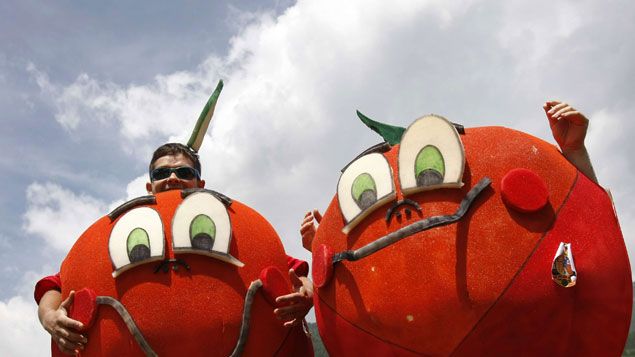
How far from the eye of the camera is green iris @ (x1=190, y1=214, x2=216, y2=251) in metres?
4.39

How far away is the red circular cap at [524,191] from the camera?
361 cm

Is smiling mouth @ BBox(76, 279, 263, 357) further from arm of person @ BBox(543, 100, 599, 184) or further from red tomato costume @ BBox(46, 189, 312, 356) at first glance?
arm of person @ BBox(543, 100, 599, 184)

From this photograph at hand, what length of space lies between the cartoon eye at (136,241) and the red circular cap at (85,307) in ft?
0.67

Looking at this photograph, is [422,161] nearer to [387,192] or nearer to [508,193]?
[387,192]

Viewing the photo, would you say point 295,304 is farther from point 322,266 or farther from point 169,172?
point 169,172

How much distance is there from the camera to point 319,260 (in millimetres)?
4133

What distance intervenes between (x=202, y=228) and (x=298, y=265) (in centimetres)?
109

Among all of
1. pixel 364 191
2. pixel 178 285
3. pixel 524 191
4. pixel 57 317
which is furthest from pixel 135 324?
pixel 524 191

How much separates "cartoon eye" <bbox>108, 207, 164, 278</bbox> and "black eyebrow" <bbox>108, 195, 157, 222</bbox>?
0.77ft

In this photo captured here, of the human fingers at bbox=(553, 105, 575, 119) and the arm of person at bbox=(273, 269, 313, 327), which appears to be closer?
the human fingers at bbox=(553, 105, 575, 119)

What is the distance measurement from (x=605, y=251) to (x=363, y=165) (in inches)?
59.8

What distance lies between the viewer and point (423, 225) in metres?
3.69

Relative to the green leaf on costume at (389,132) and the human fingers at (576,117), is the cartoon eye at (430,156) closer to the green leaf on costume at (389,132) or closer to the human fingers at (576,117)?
the green leaf on costume at (389,132)

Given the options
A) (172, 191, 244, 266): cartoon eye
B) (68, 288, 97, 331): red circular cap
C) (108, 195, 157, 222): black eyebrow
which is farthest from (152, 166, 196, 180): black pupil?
(68, 288, 97, 331): red circular cap
